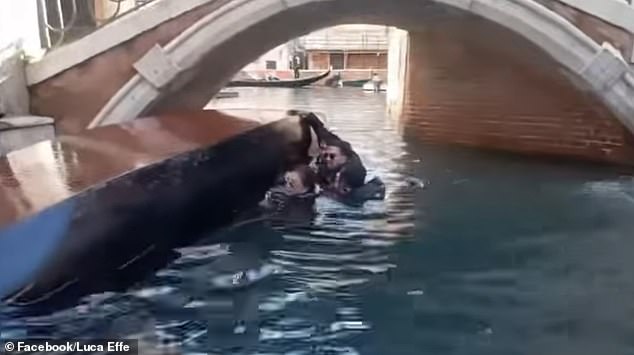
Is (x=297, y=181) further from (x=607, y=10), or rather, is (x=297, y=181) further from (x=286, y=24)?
(x=607, y=10)

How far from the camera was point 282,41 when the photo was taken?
594cm

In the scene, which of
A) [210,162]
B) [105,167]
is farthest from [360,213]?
[105,167]

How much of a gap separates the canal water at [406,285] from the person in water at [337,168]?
0.55 feet

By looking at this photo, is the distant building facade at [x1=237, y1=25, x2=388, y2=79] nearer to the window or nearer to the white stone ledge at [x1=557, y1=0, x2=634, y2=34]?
the window

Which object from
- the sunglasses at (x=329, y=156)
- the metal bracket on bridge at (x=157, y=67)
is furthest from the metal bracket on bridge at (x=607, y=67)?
the metal bracket on bridge at (x=157, y=67)

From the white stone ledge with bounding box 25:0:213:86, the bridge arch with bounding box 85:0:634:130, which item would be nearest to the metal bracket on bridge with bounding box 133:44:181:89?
the bridge arch with bounding box 85:0:634:130

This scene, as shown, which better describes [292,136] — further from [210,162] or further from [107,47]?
[107,47]

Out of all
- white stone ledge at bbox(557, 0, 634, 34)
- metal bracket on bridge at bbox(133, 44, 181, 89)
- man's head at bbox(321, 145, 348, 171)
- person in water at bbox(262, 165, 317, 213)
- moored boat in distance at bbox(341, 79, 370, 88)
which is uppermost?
white stone ledge at bbox(557, 0, 634, 34)

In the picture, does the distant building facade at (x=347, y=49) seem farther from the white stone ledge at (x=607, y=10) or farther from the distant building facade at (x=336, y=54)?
the white stone ledge at (x=607, y=10)

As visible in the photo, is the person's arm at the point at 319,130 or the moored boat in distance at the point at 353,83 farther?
the moored boat in distance at the point at 353,83

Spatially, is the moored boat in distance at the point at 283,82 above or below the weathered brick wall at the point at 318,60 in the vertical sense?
below

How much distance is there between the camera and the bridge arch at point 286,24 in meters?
4.46

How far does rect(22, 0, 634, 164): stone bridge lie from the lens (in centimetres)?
448

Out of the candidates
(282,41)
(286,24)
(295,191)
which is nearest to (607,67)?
(295,191)
